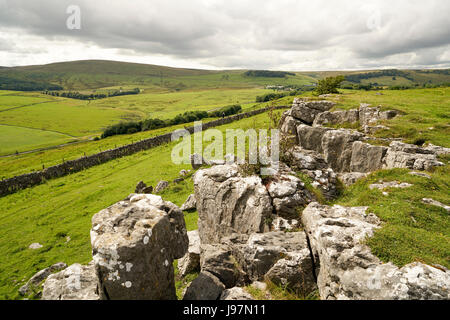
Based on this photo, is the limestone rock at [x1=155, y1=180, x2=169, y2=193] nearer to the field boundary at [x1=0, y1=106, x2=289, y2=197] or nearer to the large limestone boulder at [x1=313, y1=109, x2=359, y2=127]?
the field boundary at [x1=0, y1=106, x2=289, y2=197]

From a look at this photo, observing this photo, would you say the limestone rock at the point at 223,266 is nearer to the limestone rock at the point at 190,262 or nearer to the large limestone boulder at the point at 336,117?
the limestone rock at the point at 190,262

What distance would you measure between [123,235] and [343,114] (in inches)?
1047

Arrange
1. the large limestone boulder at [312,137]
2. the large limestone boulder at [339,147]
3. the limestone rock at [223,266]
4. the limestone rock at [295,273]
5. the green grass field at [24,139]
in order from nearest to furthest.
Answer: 1. the limestone rock at [295,273]
2. the limestone rock at [223,266]
3. the large limestone boulder at [339,147]
4. the large limestone boulder at [312,137]
5. the green grass field at [24,139]

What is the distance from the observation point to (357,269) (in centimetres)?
727

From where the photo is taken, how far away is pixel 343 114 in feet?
88.0

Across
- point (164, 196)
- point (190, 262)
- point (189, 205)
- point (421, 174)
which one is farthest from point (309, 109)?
point (190, 262)

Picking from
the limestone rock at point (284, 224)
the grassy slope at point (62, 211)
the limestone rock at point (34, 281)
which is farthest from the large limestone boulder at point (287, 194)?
the limestone rock at point (34, 281)

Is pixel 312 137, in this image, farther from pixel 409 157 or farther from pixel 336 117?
pixel 409 157

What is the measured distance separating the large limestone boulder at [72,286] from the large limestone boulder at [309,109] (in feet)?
87.7

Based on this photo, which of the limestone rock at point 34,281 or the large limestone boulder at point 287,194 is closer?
the large limestone boulder at point 287,194

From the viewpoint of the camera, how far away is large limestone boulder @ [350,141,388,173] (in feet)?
57.7

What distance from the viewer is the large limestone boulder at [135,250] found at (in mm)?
6809
